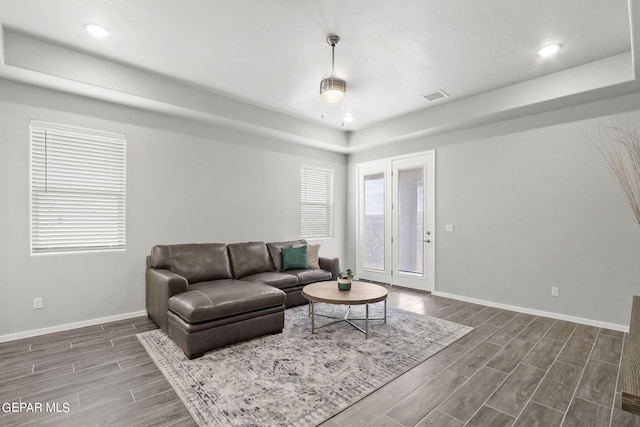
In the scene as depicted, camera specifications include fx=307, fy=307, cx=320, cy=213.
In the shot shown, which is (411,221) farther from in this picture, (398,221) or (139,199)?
(139,199)

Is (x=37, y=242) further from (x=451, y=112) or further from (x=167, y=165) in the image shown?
(x=451, y=112)

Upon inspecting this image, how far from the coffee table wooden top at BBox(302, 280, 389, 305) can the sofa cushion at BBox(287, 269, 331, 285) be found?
0.56 m

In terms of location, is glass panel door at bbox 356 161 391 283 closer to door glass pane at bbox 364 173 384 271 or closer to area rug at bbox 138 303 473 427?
door glass pane at bbox 364 173 384 271

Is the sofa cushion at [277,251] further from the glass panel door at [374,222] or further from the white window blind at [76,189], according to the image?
the white window blind at [76,189]

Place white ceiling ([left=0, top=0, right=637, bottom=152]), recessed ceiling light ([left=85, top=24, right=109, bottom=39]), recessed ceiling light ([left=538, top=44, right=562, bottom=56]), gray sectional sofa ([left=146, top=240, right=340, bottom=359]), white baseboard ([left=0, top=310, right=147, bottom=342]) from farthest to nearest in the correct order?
white baseboard ([left=0, top=310, right=147, bottom=342])
recessed ceiling light ([left=538, top=44, right=562, bottom=56])
gray sectional sofa ([left=146, top=240, right=340, bottom=359])
recessed ceiling light ([left=85, top=24, right=109, bottom=39])
white ceiling ([left=0, top=0, right=637, bottom=152])

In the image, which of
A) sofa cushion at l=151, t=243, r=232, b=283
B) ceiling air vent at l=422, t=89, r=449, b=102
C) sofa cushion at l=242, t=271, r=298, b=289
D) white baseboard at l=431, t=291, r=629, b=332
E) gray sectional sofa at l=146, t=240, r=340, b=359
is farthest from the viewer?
ceiling air vent at l=422, t=89, r=449, b=102

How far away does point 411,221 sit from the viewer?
557 cm

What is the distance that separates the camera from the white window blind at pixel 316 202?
5.94 meters

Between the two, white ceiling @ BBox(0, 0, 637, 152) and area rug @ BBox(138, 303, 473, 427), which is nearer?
area rug @ BBox(138, 303, 473, 427)

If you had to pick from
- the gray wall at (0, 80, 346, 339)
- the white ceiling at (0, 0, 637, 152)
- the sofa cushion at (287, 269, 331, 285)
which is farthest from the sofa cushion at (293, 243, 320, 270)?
the white ceiling at (0, 0, 637, 152)

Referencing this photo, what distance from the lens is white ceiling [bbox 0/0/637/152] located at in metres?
2.56

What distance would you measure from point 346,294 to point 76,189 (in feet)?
11.0

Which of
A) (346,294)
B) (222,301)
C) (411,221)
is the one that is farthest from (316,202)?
(222,301)

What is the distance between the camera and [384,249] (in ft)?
19.7
